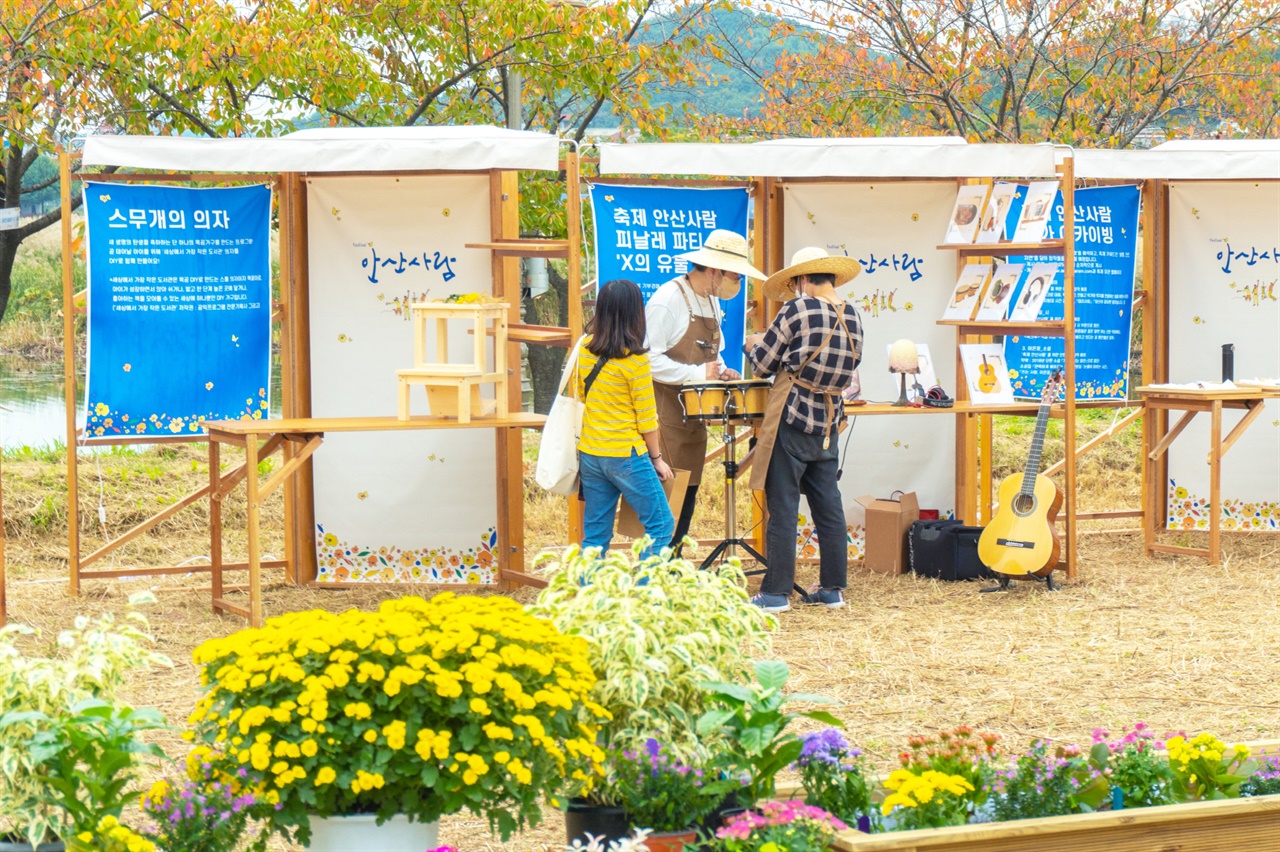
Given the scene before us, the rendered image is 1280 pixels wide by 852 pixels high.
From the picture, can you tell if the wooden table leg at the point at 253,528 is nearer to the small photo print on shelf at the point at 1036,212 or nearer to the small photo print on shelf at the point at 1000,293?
the small photo print on shelf at the point at 1000,293

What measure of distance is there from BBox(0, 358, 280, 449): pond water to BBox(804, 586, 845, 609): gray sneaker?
5.07 meters

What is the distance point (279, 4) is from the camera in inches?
432

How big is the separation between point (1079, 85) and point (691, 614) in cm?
1095

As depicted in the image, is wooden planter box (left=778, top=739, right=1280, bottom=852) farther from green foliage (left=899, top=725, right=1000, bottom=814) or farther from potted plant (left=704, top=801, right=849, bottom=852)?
green foliage (left=899, top=725, right=1000, bottom=814)

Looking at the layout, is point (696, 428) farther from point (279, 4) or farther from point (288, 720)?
point (279, 4)

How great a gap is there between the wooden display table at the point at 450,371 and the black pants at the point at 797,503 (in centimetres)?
126

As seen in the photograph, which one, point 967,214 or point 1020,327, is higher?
point 967,214

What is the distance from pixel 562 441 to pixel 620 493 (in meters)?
0.33

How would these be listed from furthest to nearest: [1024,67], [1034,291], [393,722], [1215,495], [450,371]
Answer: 1. [1024,67]
2. [1215,495]
3. [1034,291]
4. [450,371]
5. [393,722]

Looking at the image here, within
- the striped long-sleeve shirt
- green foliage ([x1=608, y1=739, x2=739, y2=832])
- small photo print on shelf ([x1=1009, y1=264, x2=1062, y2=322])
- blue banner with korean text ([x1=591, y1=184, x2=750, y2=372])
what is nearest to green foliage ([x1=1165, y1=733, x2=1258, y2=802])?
green foliage ([x1=608, y1=739, x2=739, y2=832])

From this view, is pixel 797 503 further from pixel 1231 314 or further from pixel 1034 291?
pixel 1231 314

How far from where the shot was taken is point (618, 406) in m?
6.22

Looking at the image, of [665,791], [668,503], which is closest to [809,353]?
[668,503]

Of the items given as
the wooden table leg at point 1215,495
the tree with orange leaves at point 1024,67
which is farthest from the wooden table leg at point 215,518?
the tree with orange leaves at point 1024,67
